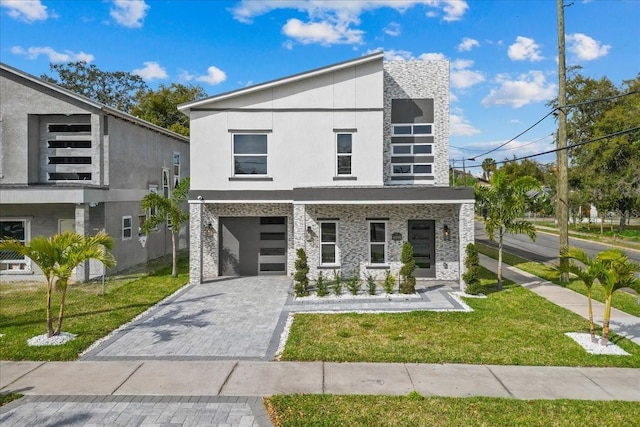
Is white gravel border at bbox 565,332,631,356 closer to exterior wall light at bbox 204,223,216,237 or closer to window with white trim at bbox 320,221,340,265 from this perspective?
window with white trim at bbox 320,221,340,265

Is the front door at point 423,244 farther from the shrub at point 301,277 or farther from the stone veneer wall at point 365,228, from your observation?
the shrub at point 301,277

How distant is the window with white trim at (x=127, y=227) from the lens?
19.0 meters

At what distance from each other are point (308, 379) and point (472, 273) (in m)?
8.10

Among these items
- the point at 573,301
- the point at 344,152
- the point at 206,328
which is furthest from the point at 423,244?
the point at 206,328

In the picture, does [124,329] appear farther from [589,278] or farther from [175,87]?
[175,87]

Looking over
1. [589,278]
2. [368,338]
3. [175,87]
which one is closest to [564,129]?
[589,278]

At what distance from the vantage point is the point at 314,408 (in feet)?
21.0

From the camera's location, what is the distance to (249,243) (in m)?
17.0

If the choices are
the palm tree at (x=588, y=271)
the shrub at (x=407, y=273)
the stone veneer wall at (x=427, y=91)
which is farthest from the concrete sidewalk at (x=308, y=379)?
the stone veneer wall at (x=427, y=91)

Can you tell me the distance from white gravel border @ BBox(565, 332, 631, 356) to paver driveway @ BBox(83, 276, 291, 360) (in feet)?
22.0

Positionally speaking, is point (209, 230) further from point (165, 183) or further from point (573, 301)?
point (573, 301)

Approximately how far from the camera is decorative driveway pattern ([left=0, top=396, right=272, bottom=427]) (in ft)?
19.9

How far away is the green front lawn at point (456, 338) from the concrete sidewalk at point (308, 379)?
372mm

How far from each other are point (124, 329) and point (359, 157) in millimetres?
9891
